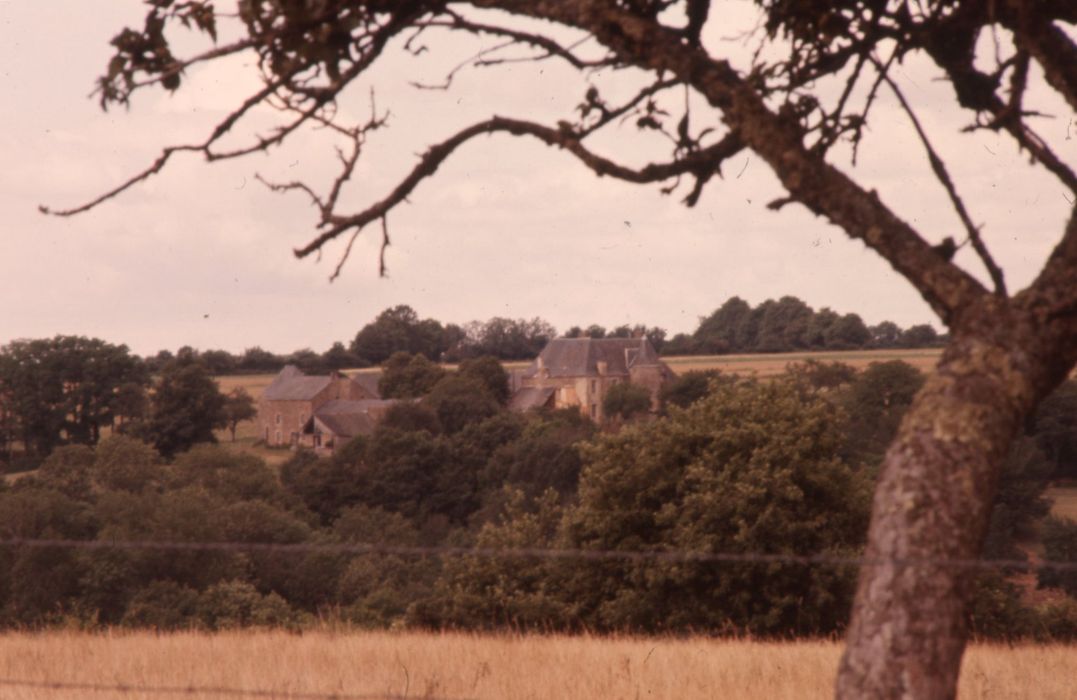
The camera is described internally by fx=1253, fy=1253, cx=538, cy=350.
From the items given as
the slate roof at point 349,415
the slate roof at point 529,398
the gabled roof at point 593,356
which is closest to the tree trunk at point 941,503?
the slate roof at point 349,415

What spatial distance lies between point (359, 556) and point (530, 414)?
47.0 metres

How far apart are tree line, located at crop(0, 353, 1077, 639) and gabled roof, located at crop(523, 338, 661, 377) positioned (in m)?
40.8

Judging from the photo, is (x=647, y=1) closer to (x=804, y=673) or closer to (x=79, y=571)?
(x=804, y=673)

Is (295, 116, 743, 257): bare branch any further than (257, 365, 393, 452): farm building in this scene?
No

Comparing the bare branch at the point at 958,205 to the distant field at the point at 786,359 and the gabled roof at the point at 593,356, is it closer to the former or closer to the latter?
the distant field at the point at 786,359

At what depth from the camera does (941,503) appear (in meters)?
4.10

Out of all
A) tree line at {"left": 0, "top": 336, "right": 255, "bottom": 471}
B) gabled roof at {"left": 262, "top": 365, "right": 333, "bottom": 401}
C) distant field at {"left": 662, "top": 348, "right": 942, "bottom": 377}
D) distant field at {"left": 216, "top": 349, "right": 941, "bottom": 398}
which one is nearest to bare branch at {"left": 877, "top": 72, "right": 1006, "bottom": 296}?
tree line at {"left": 0, "top": 336, "right": 255, "bottom": 471}

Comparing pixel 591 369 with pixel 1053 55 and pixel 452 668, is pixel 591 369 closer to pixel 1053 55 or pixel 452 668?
pixel 452 668

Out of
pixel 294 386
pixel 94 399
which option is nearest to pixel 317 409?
pixel 294 386

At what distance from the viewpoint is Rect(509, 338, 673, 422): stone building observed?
403 feet

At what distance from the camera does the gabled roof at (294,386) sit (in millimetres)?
115875

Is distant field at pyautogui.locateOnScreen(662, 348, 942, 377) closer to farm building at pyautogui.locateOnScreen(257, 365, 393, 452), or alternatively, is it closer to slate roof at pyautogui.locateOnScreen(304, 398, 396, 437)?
slate roof at pyautogui.locateOnScreen(304, 398, 396, 437)

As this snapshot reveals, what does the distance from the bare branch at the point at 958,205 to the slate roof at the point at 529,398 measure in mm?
106332

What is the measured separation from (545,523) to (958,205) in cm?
3610
